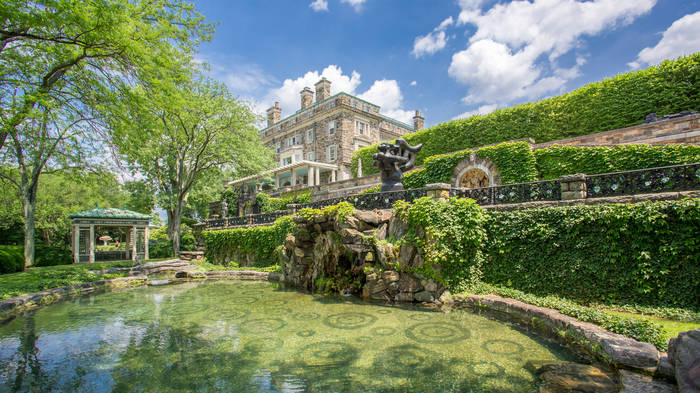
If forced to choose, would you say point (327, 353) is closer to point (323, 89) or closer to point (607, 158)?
point (607, 158)

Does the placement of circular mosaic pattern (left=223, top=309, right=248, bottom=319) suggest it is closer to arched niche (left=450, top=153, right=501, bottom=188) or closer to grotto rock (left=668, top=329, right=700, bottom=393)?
grotto rock (left=668, top=329, right=700, bottom=393)

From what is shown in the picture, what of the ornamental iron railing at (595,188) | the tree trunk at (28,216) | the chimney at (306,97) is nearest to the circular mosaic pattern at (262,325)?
the ornamental iron railing at (595,188)

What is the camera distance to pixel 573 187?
7.96 meters

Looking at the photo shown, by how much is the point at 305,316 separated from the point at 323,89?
3241cm

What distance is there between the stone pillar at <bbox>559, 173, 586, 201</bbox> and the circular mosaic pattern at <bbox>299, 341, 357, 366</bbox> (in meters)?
6.72

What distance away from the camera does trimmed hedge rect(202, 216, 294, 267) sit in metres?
15.7

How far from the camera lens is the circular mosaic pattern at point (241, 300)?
9632 mm

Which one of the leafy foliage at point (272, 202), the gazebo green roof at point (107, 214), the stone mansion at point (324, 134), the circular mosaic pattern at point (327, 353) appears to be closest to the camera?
the circular mosaic pattern at point (327, 353)

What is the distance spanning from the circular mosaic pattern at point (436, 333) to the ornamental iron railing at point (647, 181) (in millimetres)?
5070

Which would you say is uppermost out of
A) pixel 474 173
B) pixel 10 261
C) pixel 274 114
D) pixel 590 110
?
pixel 274 114

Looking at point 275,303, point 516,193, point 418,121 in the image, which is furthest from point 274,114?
point 516,193

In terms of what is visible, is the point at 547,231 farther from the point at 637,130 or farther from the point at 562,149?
the point at 637,130

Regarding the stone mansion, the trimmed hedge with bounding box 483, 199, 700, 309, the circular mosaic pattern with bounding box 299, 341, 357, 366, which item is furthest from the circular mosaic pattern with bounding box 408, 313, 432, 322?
the stone mansion

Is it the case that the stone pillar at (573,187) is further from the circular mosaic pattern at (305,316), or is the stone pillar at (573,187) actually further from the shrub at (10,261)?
the shrub at (10,261)
